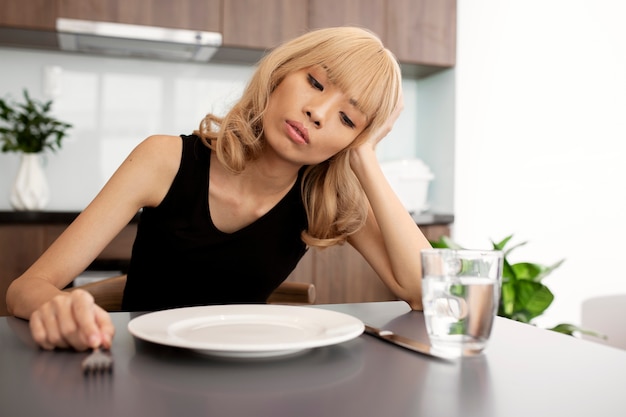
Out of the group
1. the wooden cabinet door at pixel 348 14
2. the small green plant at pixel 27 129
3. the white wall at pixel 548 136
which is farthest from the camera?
the white wall at pixel 548 136

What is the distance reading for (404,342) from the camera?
2.55ft

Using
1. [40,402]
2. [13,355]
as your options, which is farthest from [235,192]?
[40,402]

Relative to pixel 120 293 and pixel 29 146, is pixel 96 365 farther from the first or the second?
pixel 29 146

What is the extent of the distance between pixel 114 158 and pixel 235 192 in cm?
182

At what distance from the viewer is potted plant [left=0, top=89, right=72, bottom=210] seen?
2.79 m

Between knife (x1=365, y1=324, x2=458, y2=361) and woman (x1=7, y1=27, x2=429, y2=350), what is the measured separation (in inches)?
14.3

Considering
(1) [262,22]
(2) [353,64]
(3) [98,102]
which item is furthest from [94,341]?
(3) [98,102]

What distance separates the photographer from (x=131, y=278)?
1.54 m

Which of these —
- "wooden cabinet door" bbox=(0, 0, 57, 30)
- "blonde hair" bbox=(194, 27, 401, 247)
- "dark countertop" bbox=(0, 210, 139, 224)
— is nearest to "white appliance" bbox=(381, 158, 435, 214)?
"dark countertop" bbox=(0, 210, 139, 224)

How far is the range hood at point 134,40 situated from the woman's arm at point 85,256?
4.93ft

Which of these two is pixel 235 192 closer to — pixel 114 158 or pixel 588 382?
pixel 588 382

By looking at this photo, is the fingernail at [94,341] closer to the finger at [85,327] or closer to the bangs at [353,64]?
the finger at [85,327]

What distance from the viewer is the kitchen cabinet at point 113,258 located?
258 cm

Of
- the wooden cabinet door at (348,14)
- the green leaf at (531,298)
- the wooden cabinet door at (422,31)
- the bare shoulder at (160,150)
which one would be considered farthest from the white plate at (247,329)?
the wooden cabinet door at (422,31)
